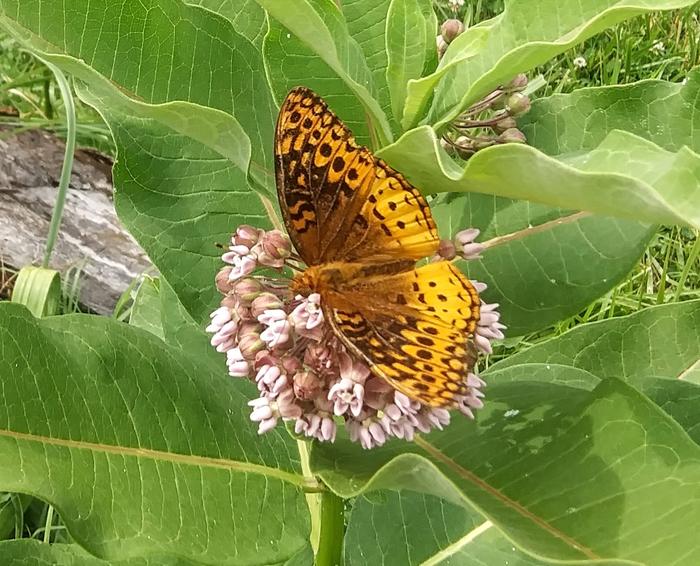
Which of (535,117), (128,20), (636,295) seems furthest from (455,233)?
(636,295)

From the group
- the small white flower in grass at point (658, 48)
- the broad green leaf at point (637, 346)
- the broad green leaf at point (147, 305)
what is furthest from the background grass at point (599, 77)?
the broad green leaf at point (637, 346)

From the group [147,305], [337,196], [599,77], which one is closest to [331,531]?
[337,196]

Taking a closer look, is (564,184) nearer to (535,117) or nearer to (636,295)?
(535,117)

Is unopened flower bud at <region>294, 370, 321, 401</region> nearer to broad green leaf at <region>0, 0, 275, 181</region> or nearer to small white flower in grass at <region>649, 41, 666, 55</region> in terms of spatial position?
broad green leaf at <region>0, 0, 275, 181</region>

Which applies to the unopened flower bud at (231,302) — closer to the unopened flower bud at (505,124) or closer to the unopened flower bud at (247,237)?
the unopened flower bud at (247,237)

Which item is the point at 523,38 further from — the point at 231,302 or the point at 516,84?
the point at 231,302
